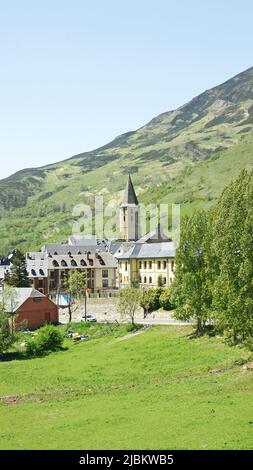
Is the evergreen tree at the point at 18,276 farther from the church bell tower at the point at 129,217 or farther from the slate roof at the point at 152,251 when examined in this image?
the church bell tower at the point at 129,217

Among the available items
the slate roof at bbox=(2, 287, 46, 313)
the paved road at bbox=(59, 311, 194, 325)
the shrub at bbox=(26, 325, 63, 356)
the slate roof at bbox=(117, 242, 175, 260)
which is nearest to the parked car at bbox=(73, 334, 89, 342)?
the shrub at bbox=(26, 325, 63, 356)

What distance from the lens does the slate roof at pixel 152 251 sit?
113375mm

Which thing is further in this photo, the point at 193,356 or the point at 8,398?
the point at 193,356

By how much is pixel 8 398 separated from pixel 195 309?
24.0m

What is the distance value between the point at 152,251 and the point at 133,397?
7592 centimetres

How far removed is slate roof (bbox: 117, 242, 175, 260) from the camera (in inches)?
4464

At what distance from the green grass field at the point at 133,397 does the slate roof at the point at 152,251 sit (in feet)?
142

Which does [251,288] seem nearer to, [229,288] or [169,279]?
[229,288]

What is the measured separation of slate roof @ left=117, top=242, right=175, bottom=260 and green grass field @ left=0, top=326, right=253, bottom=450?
142 ft

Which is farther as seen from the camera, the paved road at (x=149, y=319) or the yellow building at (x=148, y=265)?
the yellow building at (x=148, y=265)

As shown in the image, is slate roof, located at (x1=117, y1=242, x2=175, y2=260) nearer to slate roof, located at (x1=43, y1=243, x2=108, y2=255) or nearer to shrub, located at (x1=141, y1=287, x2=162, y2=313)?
shrub, located at (x1=141, y1=287, x2=162, y2=313)

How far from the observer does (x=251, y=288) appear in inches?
1811

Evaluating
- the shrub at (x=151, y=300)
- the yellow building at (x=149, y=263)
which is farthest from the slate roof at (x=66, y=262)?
the shrub at (x=151, y=300)

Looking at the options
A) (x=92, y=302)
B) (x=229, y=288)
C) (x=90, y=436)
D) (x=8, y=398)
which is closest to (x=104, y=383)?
(x=8, y=398)
